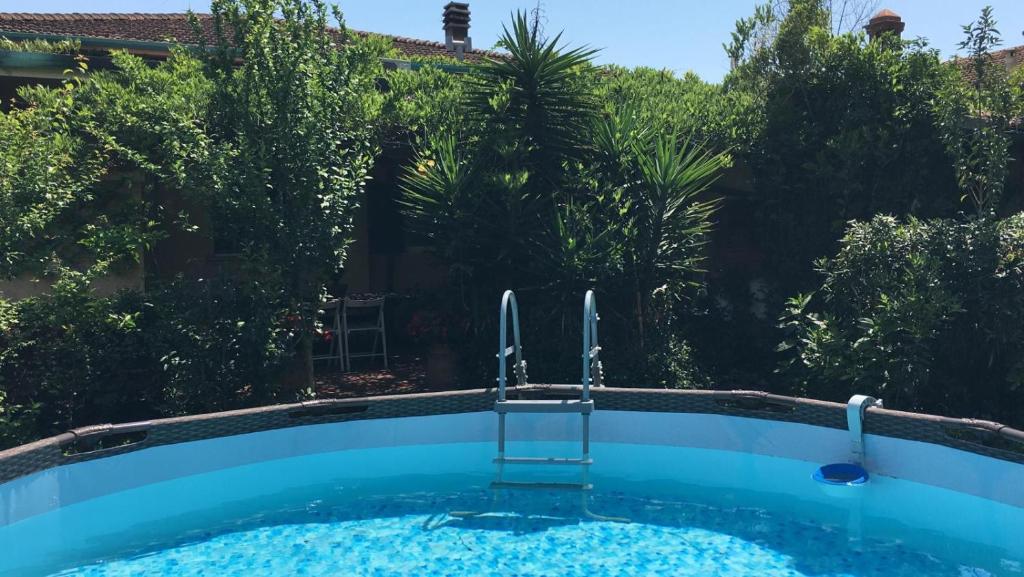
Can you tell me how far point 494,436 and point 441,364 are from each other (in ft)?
5.12

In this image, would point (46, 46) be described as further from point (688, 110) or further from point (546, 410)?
point (688, 110)

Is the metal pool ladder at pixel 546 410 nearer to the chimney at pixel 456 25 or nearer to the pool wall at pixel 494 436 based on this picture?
the pool wall at pixel 494 436

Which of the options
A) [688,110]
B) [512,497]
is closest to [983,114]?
[688,110]

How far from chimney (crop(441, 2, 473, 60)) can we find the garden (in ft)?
26.6

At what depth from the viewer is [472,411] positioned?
838 cm

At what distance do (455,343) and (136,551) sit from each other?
426 centimetres

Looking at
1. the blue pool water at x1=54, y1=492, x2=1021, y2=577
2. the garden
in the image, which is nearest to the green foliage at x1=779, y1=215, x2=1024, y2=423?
the garden

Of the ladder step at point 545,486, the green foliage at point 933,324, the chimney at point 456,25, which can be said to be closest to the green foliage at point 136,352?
the ladder step at point 545,486

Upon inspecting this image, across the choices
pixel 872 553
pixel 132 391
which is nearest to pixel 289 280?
pixel 132 391

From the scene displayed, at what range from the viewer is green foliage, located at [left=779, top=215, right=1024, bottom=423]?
767cm

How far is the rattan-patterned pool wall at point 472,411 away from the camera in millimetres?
6621

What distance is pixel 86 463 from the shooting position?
7008mm

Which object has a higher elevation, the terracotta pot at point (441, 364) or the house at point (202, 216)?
the house at point (202, 216)

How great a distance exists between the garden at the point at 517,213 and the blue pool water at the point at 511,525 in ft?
3.97
